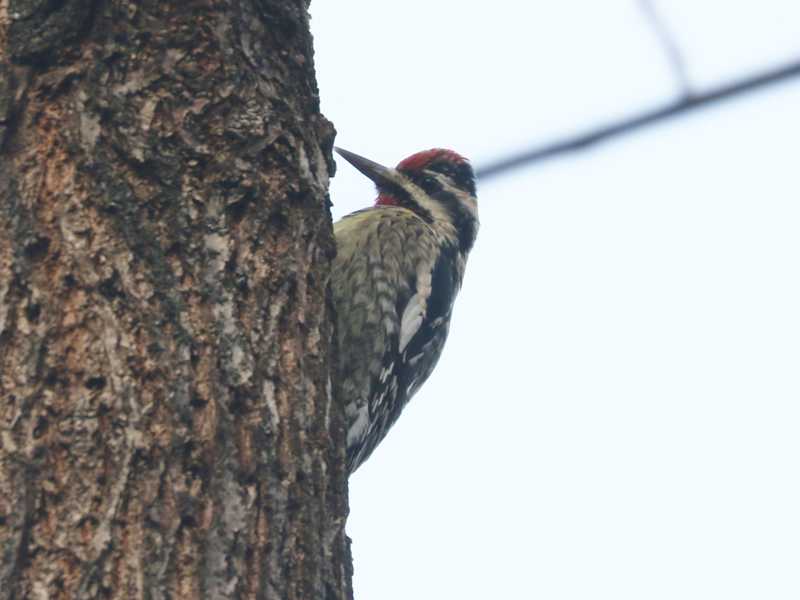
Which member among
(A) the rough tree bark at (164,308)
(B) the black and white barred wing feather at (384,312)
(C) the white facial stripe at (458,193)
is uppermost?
(C) the white facial stripe at (458,193)

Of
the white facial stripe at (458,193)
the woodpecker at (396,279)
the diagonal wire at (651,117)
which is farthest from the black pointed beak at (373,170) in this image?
the diagonal wire at (651,117)

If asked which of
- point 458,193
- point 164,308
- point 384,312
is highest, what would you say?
point 458,193

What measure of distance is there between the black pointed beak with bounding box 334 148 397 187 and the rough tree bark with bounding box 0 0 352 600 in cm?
190

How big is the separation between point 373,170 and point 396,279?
692 mm

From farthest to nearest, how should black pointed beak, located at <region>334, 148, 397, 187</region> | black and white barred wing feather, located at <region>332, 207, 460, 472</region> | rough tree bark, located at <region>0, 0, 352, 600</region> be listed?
1. black pointed beak, located at <region>334, 148, 397, 187</region>
2. black and white barred wing feather, located at <region>332, 207, 460, 472</region>
3. rough tree bark, located at <region>0, 0, 352, 600</region>

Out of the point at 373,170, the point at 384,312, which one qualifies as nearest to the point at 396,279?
the point at 384,312

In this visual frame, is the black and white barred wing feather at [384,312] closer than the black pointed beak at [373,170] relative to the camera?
Yes

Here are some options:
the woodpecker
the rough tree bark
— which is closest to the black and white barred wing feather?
the woodpecker

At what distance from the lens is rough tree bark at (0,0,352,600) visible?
1.76m

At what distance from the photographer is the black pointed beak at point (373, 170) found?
4305 millimetres

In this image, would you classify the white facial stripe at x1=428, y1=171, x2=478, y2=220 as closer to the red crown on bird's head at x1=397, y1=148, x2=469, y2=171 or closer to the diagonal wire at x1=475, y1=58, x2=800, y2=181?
the red crown on bird's head at x1=397, y1=148, x2=469, y2=171

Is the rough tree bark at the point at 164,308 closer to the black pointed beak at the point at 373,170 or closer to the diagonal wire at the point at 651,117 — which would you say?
the diagonal wire at the point at 651,117

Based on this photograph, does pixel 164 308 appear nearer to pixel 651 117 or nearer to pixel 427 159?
pixel 651 117

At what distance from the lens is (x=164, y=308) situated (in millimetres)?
1947
